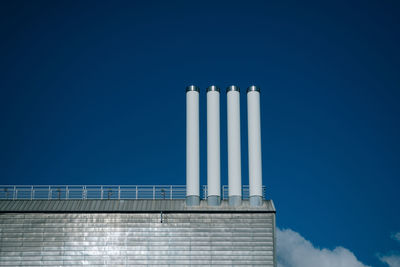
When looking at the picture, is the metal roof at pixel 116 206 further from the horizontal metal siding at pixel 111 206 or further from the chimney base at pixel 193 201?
the chimney base at pixel 193 201

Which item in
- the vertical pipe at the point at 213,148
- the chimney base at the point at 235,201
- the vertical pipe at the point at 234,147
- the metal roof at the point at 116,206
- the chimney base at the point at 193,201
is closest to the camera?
the metal roof at the point at 116,206

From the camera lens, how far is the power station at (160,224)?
4966 centimetres

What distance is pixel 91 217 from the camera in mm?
50906

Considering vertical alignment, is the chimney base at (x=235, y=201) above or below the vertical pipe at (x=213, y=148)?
below

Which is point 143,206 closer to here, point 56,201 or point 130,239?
point 130,239

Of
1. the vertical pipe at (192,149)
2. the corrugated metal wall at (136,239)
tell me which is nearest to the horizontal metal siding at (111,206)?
the corrugated metal wall at (136,239)

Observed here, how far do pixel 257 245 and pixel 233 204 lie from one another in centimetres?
385

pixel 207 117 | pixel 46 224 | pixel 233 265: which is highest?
pixel 207 117

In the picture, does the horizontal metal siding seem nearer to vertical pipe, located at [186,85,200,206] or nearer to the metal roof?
the metal roof

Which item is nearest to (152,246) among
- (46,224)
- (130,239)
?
(130,239)

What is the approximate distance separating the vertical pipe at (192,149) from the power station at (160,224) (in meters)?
0.08

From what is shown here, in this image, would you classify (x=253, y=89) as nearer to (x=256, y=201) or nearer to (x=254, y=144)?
(x=254, y=144)

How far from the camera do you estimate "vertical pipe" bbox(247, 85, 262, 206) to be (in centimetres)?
5181

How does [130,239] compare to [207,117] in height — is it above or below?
below
